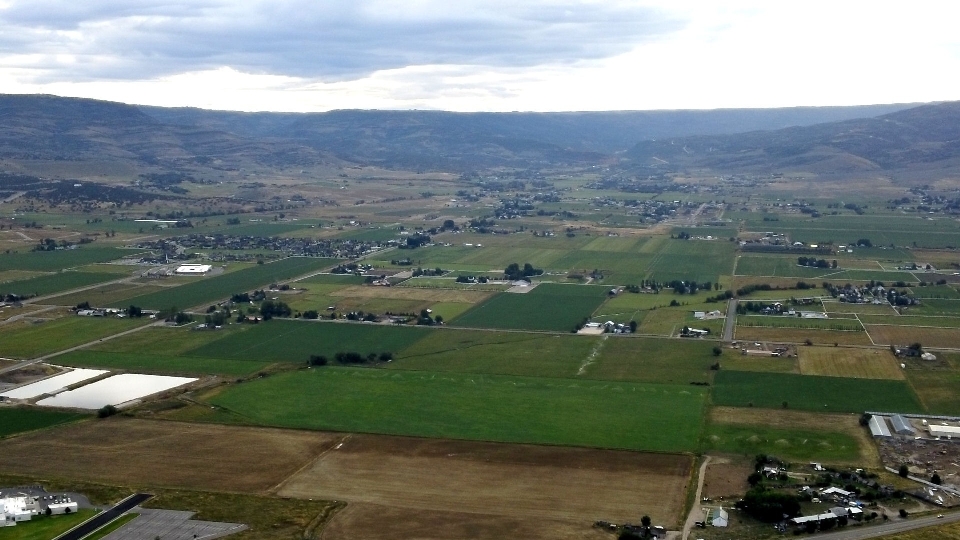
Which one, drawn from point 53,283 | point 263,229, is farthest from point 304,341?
point 263,229

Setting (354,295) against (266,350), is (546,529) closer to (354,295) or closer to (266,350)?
(266,350)

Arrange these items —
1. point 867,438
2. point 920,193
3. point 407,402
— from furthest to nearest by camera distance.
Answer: point 920,193 → point 407,402 → point 867,438

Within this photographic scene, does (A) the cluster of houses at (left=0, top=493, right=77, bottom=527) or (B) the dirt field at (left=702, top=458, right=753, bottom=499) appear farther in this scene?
(B) the dirt field at (left=702, top=458, right=753, bottom=499)

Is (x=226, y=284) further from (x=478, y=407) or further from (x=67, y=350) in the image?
(x=478, y=407)

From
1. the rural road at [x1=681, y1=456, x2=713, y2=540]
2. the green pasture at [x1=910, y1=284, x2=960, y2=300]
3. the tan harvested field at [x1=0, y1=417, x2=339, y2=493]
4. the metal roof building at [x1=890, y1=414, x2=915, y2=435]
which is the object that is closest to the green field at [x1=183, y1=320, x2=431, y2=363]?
the tan harvested field at [x1=0, y1=417, x2=339, y2=493]

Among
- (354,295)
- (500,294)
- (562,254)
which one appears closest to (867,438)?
(500,294)

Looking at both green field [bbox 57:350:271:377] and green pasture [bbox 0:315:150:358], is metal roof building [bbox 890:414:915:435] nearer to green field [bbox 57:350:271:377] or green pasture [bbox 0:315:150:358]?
green field [bbox 57:350:271:377]
